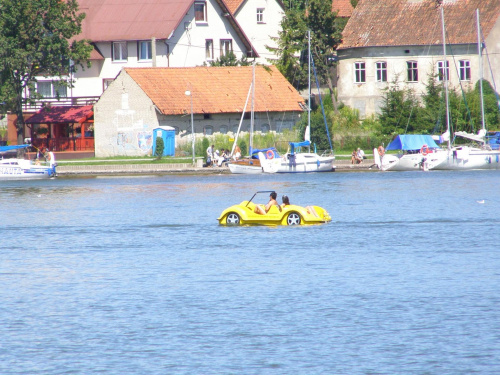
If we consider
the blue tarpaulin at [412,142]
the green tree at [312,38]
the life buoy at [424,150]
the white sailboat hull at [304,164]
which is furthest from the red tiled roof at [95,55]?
the life buoy at [424,150]

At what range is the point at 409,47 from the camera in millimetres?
77312

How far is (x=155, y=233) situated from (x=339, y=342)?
60.2 ft

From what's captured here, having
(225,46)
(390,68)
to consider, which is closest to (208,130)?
(225,46)

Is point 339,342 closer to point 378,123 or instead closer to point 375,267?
point 375,267

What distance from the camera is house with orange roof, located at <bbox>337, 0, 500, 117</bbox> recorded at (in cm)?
7519

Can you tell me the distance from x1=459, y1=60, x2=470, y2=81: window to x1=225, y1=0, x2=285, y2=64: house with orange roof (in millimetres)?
19944

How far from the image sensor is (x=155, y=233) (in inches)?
1435

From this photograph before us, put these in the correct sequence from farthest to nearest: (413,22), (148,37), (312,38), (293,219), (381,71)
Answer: (148,37) → (312,38) → (381,71) → (413,22) → (293,219)

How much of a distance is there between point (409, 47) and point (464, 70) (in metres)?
4.79

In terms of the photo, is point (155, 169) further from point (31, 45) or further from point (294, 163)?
point (31, 45)

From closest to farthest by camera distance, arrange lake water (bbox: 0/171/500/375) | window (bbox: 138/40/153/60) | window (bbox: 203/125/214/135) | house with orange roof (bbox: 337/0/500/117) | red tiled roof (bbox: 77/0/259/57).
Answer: lake water (bbox: 0/171/500/375), window (bbox: 203/125/214/135), house with orange roof (bbox: 337/0/500/117), red tiled roof (bbox: 77/0/259/57), window (bbox: 138/40/153/60)

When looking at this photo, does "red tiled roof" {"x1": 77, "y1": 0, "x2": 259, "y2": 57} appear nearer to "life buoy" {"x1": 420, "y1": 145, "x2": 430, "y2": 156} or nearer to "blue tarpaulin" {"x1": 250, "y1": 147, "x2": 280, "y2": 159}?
"blue tarpaulin" {"x1": 250, "y1": 147, "x2": 280, "y2": 159}

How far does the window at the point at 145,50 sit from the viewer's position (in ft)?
270

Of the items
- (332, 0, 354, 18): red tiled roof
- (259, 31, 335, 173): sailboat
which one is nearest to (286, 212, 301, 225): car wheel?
(259, 31, 335, 173): sailboat
